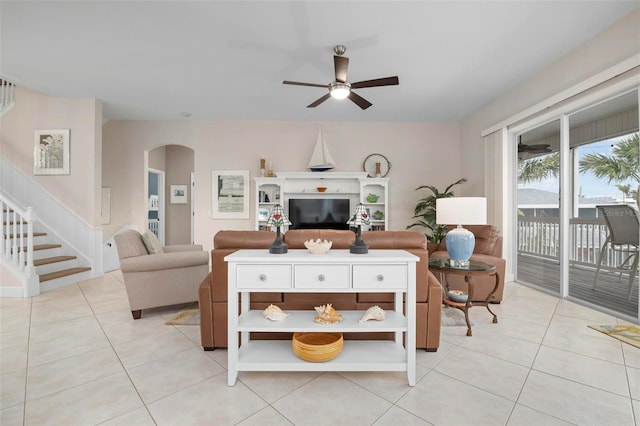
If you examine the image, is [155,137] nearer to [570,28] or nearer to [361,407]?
[361,407]

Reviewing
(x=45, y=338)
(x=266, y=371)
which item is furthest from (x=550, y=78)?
(x=45, y=338)

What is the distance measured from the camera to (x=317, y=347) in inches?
65.6

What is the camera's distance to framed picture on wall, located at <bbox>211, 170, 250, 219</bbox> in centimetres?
559

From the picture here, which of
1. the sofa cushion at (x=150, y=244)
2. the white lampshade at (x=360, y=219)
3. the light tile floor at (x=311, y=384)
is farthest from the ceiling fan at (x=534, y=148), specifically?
the sofa cushion at (x=150, y=244)

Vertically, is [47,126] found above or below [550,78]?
below

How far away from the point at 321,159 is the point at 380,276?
3.87 m

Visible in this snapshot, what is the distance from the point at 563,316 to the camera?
2.82 metres

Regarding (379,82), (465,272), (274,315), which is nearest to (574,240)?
(465,272)

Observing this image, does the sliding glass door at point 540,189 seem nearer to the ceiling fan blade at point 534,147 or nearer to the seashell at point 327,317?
the ceiling fan blade at point 534,147

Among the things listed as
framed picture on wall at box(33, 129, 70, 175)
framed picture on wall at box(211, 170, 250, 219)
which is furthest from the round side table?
framed picture on wall at box(33, 129, 70, 175)

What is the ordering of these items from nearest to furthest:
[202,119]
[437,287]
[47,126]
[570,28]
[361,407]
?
[361,407]
[437,287]
[570,28]
[47,126]
[202,119]

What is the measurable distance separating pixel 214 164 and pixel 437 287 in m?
4.89

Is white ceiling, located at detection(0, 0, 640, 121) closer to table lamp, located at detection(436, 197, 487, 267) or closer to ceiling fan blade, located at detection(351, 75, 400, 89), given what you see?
ceiling fan blade, located at detection(351, 75, 400, 89)

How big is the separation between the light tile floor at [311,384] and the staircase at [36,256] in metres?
1.41
